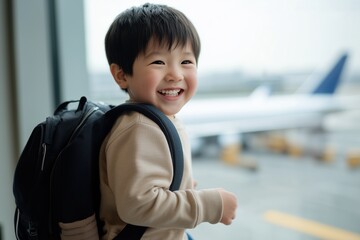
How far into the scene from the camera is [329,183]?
9.00 ft

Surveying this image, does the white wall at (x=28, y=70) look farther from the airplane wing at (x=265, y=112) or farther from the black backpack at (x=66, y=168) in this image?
the airplane wing at (x=265, y=112)

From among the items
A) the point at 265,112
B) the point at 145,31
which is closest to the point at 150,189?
the point at 145,31

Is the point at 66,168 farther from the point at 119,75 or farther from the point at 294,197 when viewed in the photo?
the point at 294,197

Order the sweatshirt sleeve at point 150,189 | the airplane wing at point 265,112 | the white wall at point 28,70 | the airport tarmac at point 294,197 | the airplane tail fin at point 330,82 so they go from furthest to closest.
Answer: the airplane tail fin at point 330,82, the airplane wing at point 265,112, the airport tarmac at point 294,197, the white wall at point 28,70, the sweatshirt sleeve at point 150,189

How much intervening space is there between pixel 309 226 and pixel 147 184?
5.79 ft

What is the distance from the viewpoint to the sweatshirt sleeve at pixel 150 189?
44 centimetres

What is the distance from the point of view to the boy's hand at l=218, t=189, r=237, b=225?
18.9 inches

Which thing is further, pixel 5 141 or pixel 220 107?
pixel 220 107

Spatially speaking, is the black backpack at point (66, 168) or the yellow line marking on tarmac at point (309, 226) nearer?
the black backpack at point (66, 168)

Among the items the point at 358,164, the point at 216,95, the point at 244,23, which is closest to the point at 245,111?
the point at 358,164

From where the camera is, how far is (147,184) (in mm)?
442

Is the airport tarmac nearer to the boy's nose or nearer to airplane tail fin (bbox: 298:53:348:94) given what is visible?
the boy's nose

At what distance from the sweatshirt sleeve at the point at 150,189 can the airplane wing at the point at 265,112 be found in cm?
364

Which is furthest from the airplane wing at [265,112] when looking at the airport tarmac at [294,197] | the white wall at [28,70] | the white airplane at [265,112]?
the white wall at [28,70]
